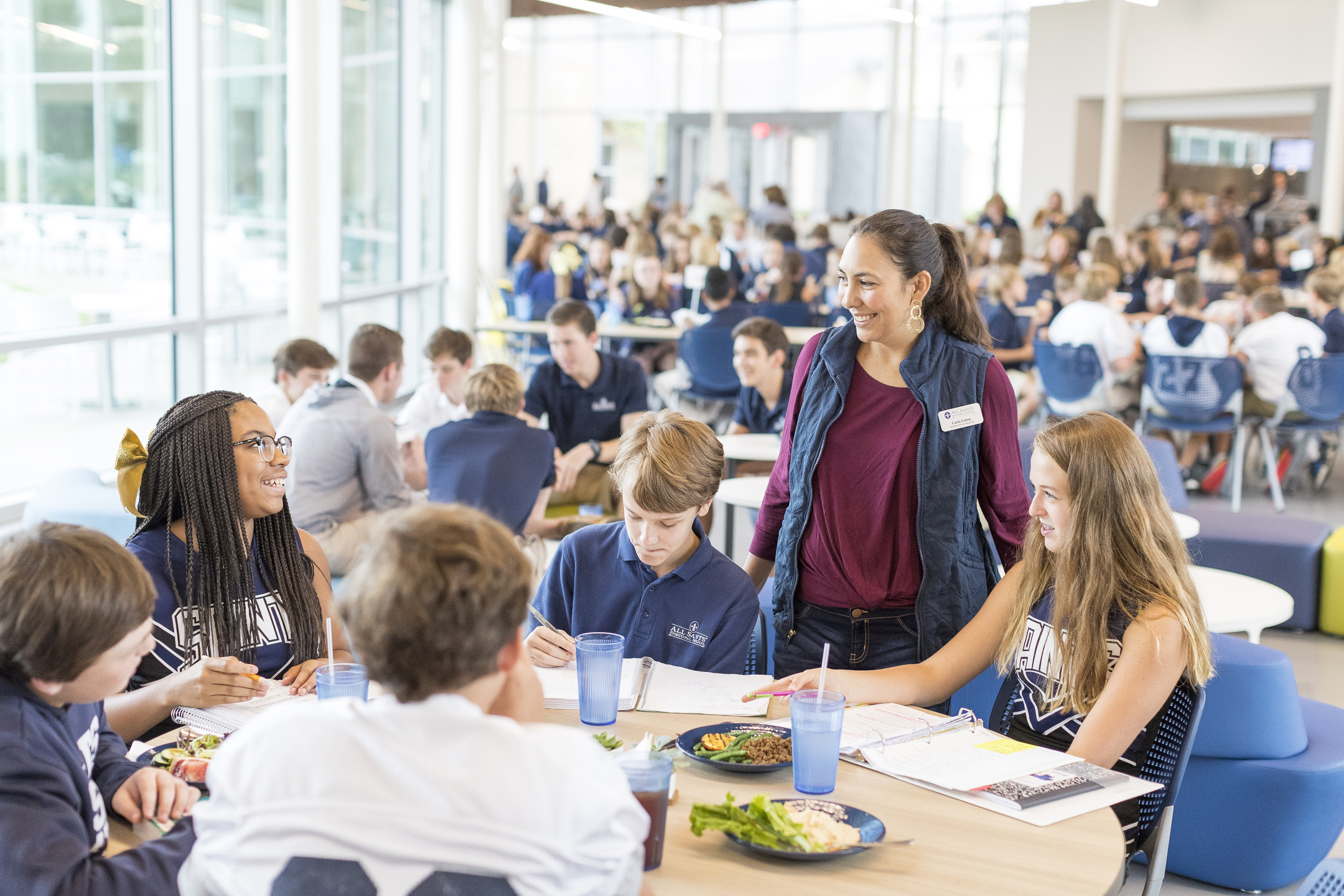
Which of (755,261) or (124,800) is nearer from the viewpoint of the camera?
(124,800)

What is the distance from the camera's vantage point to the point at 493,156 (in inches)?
382

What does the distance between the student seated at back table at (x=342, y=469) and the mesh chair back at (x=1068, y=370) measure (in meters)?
4.16

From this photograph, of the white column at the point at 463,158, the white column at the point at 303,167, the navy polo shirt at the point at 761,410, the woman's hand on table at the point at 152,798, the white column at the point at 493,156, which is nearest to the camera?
the woman's hand on table at the point at 152,798

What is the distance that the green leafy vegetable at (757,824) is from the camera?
1354 mm

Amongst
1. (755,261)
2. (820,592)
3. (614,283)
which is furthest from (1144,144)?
(820,592)

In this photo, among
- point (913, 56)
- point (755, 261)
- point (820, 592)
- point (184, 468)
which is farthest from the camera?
point (913, 56)

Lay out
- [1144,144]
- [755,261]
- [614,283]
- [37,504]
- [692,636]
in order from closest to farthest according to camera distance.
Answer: [692,636] < [37,504] < [614,283] < [755,261] < [1144,144]

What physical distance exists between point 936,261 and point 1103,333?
482 cm

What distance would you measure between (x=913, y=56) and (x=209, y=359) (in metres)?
11.1

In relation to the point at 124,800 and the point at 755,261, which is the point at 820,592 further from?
the point at 755,261

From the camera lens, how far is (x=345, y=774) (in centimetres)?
96

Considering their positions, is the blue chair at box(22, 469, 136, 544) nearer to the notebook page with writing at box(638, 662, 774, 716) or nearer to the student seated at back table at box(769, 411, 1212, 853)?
the notebook page with writing at box(638, 662, 774, 716)

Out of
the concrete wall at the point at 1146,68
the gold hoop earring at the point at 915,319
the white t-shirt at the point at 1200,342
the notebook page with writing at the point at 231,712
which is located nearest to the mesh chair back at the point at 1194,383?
the white t-shirt at the point at 1200,342

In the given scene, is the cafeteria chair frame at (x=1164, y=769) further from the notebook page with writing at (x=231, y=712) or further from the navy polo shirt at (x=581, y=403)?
the navy polo shirt at (x=581, y=403)
